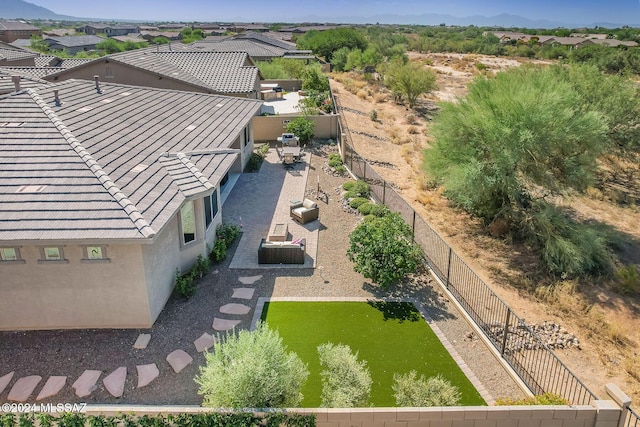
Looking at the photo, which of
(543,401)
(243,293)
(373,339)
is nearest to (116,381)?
(243,293)

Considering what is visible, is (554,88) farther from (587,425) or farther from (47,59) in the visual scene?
(47,59)

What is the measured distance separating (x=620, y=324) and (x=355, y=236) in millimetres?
9860

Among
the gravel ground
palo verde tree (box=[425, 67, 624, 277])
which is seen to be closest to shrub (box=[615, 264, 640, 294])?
palo verde tree (box=[425, 67, 624, 277])

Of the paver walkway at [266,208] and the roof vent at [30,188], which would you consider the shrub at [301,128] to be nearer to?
the paver walkway at [266,208]

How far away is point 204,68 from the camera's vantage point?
37406mm

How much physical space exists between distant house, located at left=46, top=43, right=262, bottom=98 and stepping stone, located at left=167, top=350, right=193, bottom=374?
24.4 meters

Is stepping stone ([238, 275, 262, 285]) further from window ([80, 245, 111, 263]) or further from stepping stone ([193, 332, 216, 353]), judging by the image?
window ([80, 245, 111, 263])

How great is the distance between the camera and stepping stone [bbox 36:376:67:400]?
1041 centimetres

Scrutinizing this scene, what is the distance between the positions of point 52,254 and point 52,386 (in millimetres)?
3460

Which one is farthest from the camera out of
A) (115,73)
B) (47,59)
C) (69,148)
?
(47,59)

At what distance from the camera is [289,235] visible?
18.7m

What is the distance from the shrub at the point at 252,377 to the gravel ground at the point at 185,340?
220cm

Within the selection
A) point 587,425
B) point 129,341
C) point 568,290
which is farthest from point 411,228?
point 129,341

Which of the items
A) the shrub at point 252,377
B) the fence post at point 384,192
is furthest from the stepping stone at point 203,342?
the fence post at point 384,192
